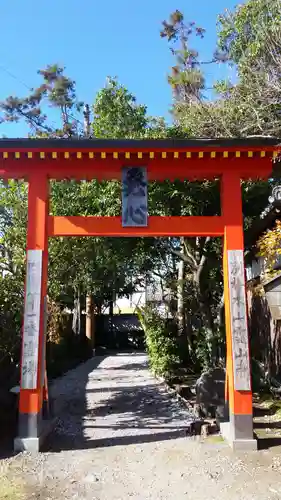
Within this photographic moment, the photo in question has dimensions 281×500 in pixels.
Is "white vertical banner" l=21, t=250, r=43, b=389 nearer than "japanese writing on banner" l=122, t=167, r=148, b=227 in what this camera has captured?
Yes

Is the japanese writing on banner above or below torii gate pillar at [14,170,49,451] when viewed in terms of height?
above

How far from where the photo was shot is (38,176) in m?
6.77

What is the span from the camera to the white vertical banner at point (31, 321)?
621cm

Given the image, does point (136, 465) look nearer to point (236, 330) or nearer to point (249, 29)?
point (236, 330)

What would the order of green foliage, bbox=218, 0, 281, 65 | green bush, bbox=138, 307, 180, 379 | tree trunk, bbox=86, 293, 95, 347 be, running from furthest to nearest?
tree trunk, bbox=86, 293, 95, 347 < green bush, bbox=138, 307, 180, 379 < green foliage, bbox=218, 0, 281, 65

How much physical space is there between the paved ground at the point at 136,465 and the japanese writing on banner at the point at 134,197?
11.1ft

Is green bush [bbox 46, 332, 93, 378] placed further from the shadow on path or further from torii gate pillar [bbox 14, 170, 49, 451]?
torii gate pillar [bbox 14, 170, 49, 451]

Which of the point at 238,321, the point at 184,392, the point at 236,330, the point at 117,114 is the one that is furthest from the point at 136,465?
the point at 117,114

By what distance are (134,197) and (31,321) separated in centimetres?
252

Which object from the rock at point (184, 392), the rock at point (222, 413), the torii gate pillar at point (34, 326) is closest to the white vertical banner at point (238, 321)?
the rock at point (222, 413)

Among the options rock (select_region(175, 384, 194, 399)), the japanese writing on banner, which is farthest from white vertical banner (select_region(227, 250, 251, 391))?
rock (select_region(175, 384, 194, 399))

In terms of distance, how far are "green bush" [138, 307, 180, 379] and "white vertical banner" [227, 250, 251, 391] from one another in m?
6.46

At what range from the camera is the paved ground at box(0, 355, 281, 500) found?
471 centimetres

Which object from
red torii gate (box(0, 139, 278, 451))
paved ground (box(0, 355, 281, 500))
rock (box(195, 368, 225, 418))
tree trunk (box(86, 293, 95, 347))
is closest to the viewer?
paved ground (box(0, 355, 281, 500))
